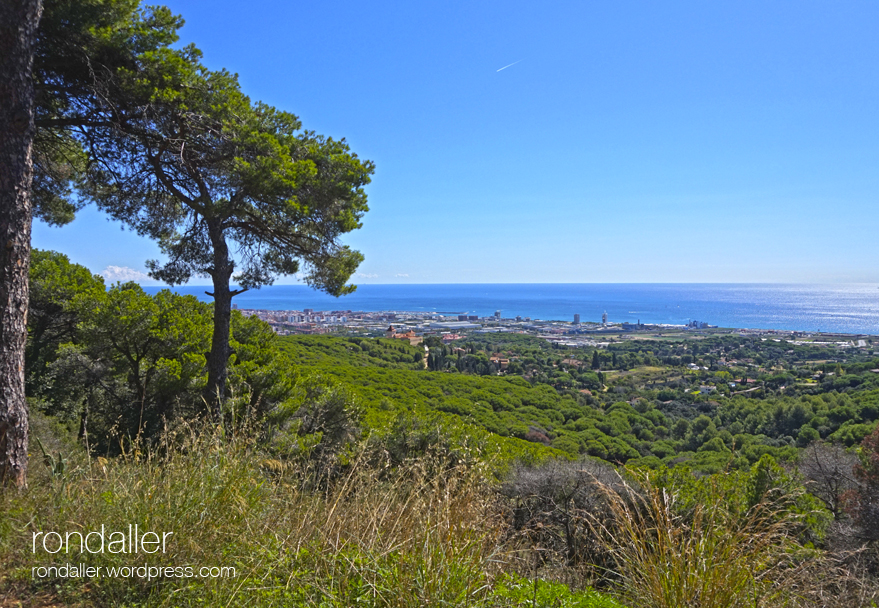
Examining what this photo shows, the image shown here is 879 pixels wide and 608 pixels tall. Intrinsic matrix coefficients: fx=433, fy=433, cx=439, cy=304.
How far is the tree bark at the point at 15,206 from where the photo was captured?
332 cm

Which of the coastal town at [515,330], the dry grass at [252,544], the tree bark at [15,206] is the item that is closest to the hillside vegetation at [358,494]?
the dry grass at [252,544]

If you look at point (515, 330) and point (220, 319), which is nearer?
point (220, 319)

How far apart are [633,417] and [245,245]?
31.1 meters

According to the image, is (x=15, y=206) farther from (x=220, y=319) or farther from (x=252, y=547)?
(x=252, y=547)

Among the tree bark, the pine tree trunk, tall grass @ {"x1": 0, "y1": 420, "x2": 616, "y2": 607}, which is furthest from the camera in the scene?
the pine tree trunk

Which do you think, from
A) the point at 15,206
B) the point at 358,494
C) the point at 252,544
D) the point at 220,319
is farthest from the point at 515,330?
the point at 252,544

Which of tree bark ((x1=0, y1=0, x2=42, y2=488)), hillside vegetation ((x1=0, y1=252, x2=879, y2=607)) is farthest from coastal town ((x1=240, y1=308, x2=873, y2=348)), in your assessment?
tree bark ((x1=0, y1=0, x2=42, y2=488))

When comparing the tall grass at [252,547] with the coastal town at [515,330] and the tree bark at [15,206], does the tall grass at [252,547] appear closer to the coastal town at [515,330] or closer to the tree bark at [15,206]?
the tree bark at [15,206]

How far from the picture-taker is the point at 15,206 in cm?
342

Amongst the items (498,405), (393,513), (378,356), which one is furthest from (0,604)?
(378,356)

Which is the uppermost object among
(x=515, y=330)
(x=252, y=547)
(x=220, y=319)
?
(x=220, y=319)

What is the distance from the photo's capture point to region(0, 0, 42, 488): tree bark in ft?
10.9

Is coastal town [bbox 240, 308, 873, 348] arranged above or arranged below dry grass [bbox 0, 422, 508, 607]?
below

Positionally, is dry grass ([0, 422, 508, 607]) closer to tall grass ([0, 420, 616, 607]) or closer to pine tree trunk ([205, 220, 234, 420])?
tall grass ([0, 420, 616, 607])
